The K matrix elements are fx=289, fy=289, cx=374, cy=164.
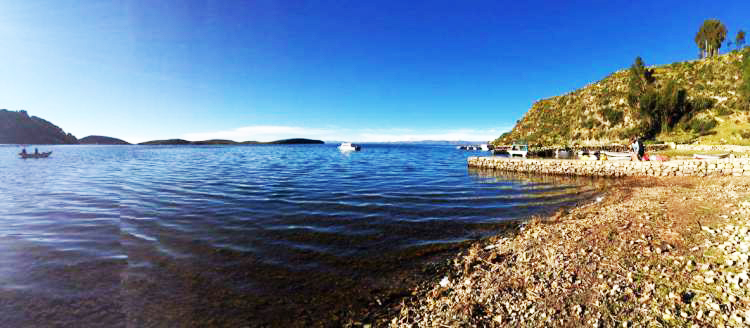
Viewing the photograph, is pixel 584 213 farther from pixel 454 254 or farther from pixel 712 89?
pixel 712 89

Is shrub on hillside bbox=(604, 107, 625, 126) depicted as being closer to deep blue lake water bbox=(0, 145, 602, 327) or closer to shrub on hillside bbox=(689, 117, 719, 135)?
shrub on hillside bbox=(689, 117, 719, 135)

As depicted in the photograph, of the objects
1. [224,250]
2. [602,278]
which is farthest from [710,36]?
[224,250]

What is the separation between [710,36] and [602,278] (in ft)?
460

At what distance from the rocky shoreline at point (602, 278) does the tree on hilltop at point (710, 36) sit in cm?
12962

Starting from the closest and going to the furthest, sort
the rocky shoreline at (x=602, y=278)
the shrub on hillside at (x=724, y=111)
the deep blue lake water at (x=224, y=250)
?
the rocky shoreline at (x=602, y=278)
the deep blue lake water at (x=224, y=250)
the shrub on hillside at (x=724, y=111)

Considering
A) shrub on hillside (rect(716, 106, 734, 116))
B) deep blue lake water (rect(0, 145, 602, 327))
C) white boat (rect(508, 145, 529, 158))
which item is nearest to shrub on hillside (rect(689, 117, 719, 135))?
shrub on hillside (rect(716, 106, 734, 116))

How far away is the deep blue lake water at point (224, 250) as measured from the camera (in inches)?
291

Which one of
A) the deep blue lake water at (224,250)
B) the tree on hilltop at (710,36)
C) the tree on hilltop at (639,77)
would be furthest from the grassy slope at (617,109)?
the deep blue lake water at (224,250)

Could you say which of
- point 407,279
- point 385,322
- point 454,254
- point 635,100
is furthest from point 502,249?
point 635,100

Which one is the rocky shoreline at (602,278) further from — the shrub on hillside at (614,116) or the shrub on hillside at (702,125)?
the shrub on hillside at (614,116)

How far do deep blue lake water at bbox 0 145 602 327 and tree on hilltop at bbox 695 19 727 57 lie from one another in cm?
12294

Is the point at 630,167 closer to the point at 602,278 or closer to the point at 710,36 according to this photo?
the point at 602,278

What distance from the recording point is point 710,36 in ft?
305

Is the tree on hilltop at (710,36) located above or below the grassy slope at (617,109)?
above
